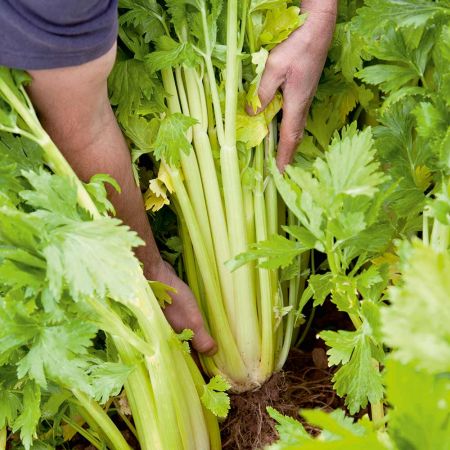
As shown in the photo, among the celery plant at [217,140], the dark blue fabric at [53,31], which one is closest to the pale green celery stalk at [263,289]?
the celery plant at [217,140]

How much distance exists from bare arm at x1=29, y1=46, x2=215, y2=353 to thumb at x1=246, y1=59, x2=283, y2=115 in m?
0.28

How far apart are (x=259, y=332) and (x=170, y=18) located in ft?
2.20

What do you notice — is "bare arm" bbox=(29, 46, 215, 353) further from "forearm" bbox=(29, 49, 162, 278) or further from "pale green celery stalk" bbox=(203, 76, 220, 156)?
"pale green celery stalk" bbox=(203, 76, 220, 156)

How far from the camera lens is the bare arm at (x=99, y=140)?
3.34ft

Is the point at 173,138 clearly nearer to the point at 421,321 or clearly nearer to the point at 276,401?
the point at 276,401

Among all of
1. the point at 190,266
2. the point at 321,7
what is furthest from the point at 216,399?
the point at 321,7

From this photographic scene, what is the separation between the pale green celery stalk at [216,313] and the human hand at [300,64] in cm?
26

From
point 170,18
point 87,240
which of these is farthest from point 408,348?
point 170,18

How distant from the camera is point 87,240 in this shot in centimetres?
83

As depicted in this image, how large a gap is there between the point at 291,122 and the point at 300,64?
0.11 metres

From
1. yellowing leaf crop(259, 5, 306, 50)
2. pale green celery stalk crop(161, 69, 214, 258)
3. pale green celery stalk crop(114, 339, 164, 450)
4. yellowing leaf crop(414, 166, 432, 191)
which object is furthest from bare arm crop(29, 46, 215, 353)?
yellowing leaf crop(414, 166, 432, 191)

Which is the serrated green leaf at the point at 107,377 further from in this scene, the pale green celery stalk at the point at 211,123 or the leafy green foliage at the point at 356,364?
the pale green celery stalk at the point at 211,123

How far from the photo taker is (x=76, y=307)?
0.96 meters

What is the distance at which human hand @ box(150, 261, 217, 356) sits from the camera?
1362 millimetres
